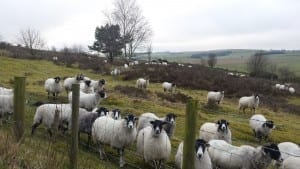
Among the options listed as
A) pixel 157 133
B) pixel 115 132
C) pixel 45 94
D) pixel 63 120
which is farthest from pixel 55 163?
pixel 45 94

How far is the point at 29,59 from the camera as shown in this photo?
55344 millimetres

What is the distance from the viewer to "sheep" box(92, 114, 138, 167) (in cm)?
1362

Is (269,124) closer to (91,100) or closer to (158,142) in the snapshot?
(91,100)

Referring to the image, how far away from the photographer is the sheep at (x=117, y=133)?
44.7 ft

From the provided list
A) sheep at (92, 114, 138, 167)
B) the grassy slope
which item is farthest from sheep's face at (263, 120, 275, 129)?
sheep at (92, 114, 138, 167)

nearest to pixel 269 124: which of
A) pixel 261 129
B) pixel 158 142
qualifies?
pixel 261 129

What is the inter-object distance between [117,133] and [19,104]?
4.83 metres

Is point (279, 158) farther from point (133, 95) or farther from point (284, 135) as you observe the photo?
point (133, 95)

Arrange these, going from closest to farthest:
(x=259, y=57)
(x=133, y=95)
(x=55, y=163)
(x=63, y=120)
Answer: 1. (x=55, y=163)
2. (x=63, y=120)
3. (x=133, y=95)
4. (x=259, y=57)

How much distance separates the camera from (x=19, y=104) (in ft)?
30.5

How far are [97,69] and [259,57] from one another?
49.4 m

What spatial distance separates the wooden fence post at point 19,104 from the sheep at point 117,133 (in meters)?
4.53

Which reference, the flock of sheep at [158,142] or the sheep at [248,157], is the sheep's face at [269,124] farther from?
the sheep at [248,157]

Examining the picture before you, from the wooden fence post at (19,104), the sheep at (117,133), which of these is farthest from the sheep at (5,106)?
the wooden fence post at (19,104)
